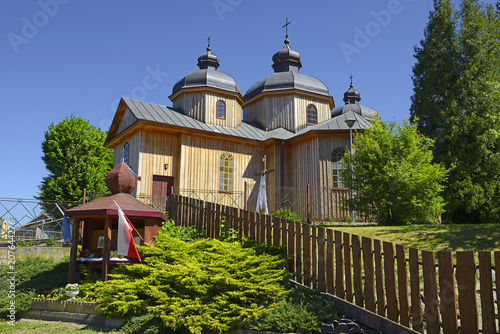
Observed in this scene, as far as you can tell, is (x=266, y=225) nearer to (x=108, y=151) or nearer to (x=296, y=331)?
(x=296, y=331)

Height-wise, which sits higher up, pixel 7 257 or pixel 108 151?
pixel 108 151

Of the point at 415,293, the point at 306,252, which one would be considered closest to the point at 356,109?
the point at 306,252

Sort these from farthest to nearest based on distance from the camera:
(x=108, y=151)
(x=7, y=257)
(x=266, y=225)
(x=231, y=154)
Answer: (x=108, y=151), (x=231, y=154), (x=7, y=257), (x=266, y=225)

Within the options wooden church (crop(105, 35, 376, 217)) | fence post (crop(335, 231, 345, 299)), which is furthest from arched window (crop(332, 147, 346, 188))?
fence post (crop(335, 231, 345, 299))

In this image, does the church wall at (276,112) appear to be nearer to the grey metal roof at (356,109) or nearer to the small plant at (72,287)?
the grey metal roof at (356,109)

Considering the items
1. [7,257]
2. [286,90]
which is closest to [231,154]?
[286,90]

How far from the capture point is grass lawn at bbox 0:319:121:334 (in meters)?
7.46

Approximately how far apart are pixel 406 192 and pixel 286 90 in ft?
38.2

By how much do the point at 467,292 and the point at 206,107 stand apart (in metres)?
17.6

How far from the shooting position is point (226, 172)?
19.7 meters

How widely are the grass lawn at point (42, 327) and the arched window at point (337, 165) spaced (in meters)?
13.3

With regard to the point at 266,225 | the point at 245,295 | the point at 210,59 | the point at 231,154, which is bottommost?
the point at 245,295

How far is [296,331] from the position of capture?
6.13 m

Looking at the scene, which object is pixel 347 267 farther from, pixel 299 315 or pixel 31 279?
pixel 31 279
